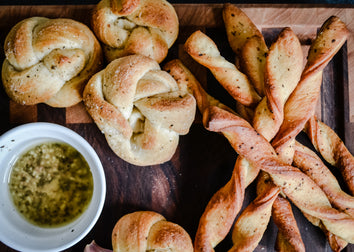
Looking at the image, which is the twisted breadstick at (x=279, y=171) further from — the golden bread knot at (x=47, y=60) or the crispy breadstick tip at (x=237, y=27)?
the golden bread knot at (x=47, y=60)

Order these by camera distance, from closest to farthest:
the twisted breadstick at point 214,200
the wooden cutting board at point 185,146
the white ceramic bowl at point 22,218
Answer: the white ceramic bowl at point 22,218 < the twisted breadstick at point 214,200 < the wooden cutting board at point 185,146

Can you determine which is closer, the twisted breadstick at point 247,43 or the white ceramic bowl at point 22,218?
the white ceramic bowl at point 22,218

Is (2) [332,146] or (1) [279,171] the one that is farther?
(2) [332,146]

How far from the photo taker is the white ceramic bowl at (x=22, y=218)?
1045 millimetres

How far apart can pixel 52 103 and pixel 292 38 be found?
76 centimetres

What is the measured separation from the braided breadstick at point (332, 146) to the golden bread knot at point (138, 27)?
1.77 ft

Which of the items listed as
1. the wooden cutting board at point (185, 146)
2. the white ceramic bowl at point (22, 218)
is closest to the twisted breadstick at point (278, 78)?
the wooden cutting board at point (185, 146)

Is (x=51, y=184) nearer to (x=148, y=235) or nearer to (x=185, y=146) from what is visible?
(x=148, y=235)

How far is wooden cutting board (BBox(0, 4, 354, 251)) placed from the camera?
1247 millimetres

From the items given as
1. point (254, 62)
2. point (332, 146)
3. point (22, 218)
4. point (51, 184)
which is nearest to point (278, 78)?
point (254, 62)

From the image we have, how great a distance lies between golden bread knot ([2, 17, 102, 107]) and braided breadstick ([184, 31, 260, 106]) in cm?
30

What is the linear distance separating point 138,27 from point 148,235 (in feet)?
2.09

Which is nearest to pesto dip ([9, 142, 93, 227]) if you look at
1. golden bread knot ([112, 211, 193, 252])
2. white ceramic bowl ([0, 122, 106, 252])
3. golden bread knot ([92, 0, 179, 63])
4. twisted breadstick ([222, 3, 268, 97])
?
white ceramic bowl ([0, 122, 106, 252])

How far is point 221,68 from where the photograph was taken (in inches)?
45.1
